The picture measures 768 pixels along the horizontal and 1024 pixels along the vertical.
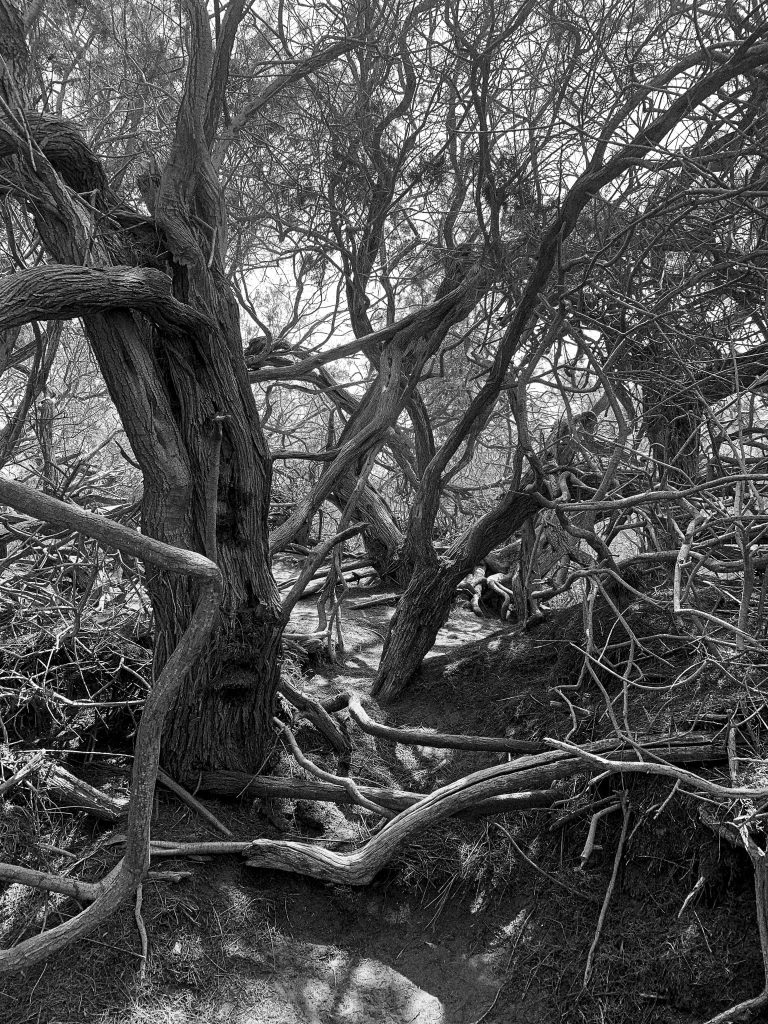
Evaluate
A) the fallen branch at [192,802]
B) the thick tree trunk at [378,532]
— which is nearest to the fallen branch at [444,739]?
the fallen branch at [192,802]

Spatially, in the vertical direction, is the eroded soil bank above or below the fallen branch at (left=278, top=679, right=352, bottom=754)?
below

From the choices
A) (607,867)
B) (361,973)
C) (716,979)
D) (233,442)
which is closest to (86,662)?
(233,442)

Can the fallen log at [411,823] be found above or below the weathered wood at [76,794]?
below

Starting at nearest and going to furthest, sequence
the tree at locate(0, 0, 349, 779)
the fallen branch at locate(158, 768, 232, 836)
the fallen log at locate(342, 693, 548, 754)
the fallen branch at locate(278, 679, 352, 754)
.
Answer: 1. the tree at locate(0, 0, 349, 779)
2. the fallen branch at locate(158, 768, 232, 836)
3. the fallen log at locate(342, 693, 548, 754)
4. the fallen branch at locate(278, 679, 352, 754)

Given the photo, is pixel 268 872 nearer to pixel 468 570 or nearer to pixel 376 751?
pixel 376 751

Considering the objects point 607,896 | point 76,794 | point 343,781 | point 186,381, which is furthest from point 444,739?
point 186,381

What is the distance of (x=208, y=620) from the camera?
7.72ft

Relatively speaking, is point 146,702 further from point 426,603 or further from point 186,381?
point 426,603

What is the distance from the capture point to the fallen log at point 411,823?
325cm

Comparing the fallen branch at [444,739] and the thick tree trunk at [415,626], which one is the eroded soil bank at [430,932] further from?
the thick tree trunk at [415,626]

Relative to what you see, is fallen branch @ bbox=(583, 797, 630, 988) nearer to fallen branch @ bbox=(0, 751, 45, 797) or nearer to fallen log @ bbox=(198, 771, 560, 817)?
fallen log @ bbox=(198, 771, 560, 817)

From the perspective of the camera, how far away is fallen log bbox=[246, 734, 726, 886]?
3252 millimetres

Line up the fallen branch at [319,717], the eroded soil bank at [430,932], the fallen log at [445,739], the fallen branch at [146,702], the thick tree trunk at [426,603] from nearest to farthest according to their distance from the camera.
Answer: the fallen branch at [146,702], the eroded soil bank at [430,932], the fallen log at [445,739], the fallen branch at [319,717], the thick tree trunk at [426,603]

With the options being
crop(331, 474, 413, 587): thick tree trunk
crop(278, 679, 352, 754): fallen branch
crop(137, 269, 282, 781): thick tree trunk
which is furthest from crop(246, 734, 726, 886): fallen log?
crop(331, 474, 413, 587): thick tree trunk
